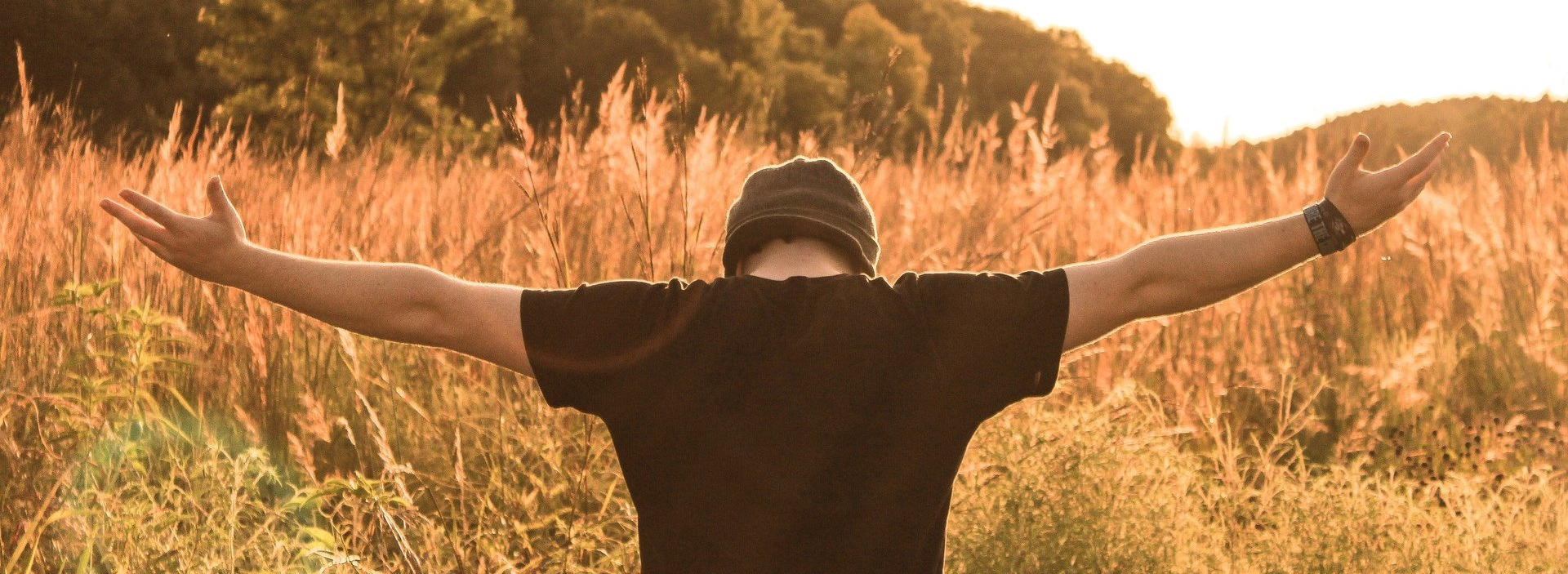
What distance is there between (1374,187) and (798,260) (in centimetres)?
77

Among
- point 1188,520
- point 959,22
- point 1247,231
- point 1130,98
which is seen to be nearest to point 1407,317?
point 1188,520

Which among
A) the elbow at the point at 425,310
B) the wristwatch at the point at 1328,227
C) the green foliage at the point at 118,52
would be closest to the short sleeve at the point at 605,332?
the elbow at the point at 425,310

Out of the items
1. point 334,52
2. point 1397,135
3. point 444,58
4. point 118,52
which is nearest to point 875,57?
point 444,58

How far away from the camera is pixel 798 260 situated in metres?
1.73

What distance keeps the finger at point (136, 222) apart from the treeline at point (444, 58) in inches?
117

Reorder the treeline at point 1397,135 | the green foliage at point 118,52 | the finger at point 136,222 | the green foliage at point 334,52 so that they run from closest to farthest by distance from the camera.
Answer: the finger at point 136,222 → the treeline at point 1397,135 → the green foliage at point 334,52 → the green foliage at point 118,52

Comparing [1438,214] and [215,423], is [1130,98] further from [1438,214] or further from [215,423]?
[215,423]

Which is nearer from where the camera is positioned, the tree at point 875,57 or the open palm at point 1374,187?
the open palm at point 1374,187

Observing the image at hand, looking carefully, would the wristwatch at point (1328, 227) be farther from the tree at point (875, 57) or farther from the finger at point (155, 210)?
the tree at point (875, 57)

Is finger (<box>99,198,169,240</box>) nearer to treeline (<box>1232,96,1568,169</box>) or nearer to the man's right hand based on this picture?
the man's right hand

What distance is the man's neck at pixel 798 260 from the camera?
172cm

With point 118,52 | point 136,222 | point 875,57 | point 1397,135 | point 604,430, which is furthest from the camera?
point 875,57

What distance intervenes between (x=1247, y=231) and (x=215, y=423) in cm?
265

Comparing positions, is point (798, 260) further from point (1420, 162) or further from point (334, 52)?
point (334, 52)
